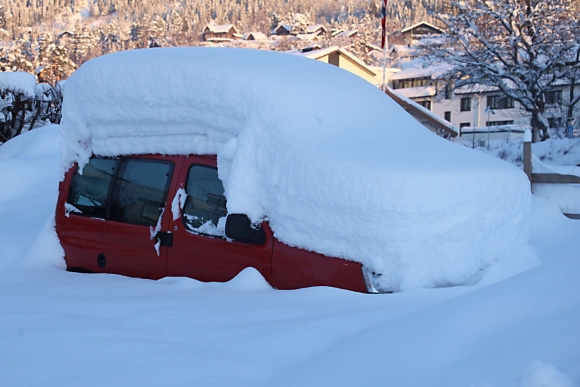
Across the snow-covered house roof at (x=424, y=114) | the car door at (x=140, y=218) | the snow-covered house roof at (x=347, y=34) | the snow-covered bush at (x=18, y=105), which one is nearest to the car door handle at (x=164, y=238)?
the car door at (x=140, y=218)

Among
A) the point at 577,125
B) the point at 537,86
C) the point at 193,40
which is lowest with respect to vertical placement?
the point at 577,125

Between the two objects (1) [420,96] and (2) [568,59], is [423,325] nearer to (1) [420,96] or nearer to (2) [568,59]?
(2) [568,59]

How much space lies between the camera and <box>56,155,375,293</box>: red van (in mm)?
3609

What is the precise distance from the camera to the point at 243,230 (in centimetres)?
373

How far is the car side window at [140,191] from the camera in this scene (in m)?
4.20

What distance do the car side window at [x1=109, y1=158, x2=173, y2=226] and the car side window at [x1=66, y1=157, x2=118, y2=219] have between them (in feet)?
0.37

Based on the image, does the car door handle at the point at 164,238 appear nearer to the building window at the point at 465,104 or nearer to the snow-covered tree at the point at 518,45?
the snow-covered tree at the point at 518,45

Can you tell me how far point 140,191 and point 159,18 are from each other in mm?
127783

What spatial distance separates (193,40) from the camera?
405 feet

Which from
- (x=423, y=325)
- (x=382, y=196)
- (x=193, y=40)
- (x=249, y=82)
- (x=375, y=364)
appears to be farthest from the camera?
(x=193, y=40)

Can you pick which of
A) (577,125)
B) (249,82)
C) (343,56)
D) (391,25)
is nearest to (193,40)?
(391,25)

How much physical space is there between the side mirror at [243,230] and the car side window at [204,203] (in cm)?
17

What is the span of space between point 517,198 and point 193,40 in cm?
12621

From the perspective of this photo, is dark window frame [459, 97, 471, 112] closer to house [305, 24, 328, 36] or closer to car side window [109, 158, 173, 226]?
car side window [109, 158, 173, 226]
